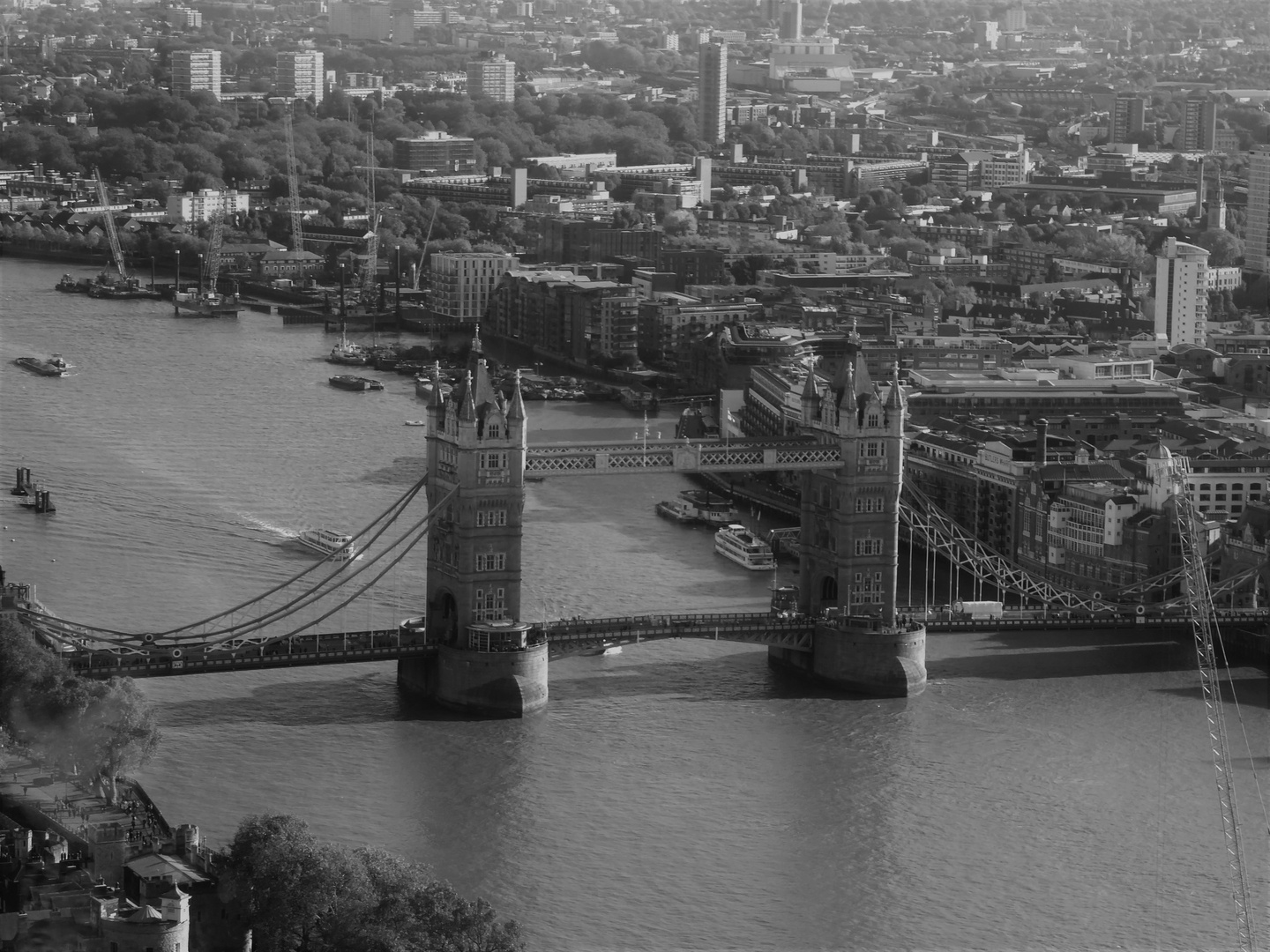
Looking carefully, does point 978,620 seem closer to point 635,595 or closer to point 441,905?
point 635,595

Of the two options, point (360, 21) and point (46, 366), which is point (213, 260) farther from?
point (360, 21)

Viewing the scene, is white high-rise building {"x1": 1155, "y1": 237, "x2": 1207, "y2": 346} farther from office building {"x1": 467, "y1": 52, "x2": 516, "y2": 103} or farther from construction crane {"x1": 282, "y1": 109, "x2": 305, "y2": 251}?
office building {"x1": 467, "y1": 52, "x2": 516, "y2": 103}

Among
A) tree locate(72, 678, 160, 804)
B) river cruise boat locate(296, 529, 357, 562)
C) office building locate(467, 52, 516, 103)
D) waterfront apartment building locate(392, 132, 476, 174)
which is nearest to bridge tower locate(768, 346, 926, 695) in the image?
river cruise boat locate(296, 529, 357, 562)

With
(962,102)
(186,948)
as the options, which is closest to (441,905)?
(186,948)

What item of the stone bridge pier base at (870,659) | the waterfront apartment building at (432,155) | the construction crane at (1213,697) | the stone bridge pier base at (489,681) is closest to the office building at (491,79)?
the waterfront apartment building at (432,155)

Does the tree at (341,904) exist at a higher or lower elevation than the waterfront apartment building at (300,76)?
lower

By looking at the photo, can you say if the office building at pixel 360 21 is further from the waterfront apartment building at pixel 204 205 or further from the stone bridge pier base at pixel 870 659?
the stone bridge pier base at pixel 870 659
